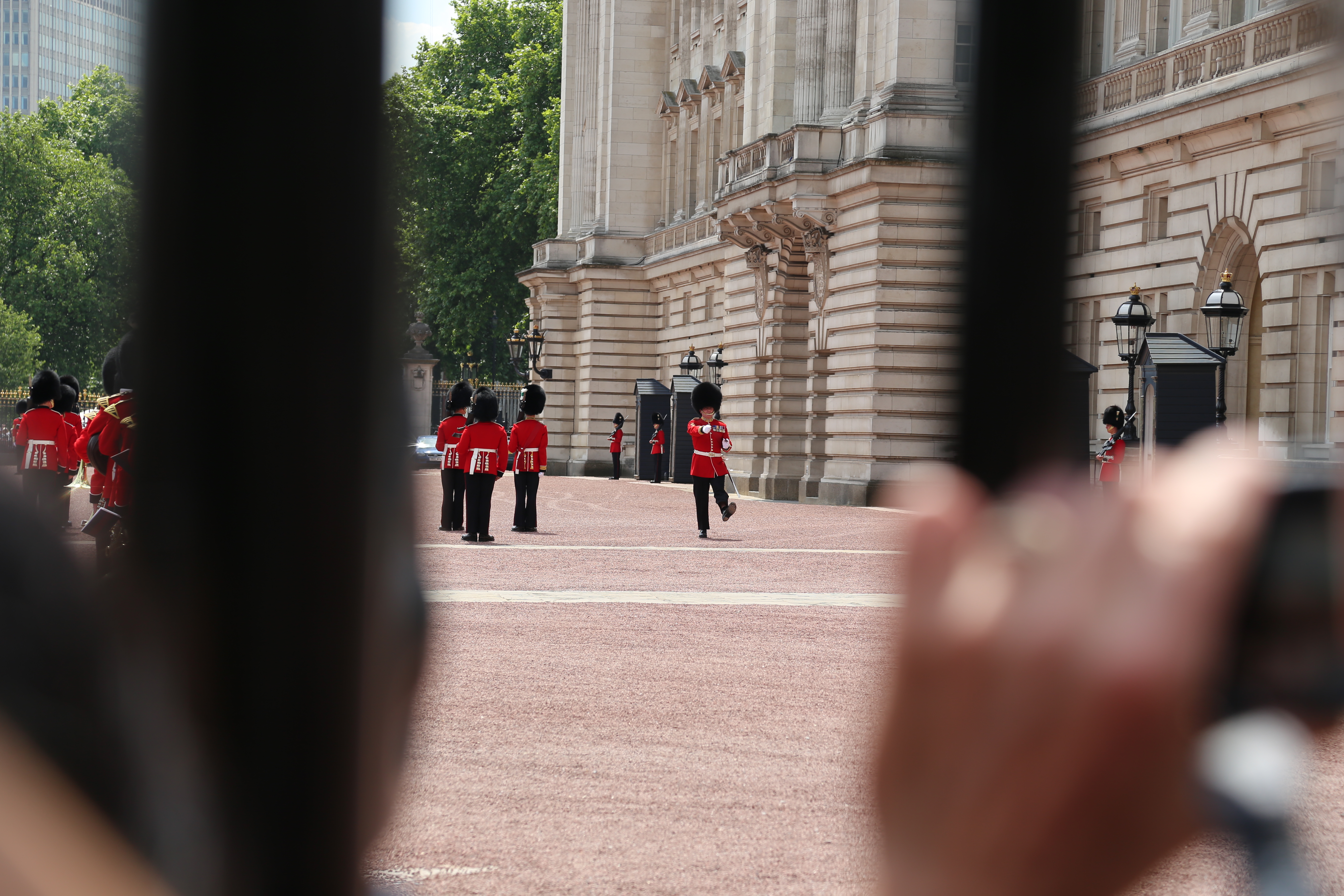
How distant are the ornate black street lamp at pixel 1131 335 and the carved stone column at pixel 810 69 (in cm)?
1797

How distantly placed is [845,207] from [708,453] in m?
17.5

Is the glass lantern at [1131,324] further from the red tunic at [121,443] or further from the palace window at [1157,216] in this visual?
the red tunic at [121,443]

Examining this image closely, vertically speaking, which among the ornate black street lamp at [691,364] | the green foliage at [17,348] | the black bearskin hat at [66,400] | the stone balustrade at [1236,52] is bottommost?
the black bearskin hat at [66,400]

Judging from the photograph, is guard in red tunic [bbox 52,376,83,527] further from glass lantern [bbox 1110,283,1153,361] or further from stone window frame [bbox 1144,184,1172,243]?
stone window frame [bbox 1144,184,1172,243]

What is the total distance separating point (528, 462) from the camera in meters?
22.0

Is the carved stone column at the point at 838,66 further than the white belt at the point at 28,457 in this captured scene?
Yes

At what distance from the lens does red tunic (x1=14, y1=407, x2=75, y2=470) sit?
511 millimetres

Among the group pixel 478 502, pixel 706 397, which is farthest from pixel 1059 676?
pixel 706 397

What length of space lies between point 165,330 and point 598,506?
1140 inches

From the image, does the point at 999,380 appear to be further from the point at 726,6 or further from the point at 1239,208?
the point at 726,6

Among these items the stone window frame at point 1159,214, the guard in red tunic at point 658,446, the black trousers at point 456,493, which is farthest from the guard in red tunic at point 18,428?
the guard in red tunic at point 658,446

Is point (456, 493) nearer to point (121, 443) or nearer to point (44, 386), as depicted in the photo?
point (44, 386)

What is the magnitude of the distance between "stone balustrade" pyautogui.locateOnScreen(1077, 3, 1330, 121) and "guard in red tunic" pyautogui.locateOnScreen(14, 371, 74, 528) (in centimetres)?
31

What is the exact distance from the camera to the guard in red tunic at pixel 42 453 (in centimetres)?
45
